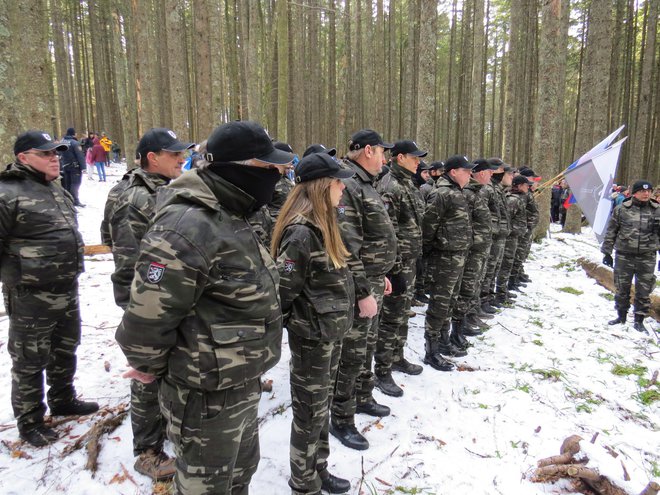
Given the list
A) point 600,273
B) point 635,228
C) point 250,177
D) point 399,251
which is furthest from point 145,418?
point 600,273

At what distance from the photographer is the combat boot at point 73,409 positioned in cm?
337

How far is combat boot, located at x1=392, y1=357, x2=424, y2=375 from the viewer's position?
462 cm

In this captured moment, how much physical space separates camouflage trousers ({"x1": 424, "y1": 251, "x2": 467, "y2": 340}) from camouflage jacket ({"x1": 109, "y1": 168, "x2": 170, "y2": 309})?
3.51 meters

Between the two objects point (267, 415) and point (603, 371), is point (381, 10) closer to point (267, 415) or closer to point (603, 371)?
point (603, 371)

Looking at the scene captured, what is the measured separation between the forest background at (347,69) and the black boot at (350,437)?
4989 mm

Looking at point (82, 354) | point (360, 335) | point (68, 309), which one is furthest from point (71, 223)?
point (360, 335)

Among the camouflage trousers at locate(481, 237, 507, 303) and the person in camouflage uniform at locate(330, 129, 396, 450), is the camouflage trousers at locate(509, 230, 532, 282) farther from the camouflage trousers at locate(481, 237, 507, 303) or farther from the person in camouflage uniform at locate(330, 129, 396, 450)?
the person in camouflage uniform at locate(330, 129, 396, 450)

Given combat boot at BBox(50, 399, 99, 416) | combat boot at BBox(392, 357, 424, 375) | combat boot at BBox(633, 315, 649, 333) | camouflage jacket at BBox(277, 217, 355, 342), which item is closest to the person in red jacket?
combat boot at BBox(50, 399, 99, 416)

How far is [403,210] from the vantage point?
420cm

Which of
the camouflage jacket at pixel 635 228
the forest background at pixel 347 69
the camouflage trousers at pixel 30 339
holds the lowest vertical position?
the camouflage trousers at pixel 30 339

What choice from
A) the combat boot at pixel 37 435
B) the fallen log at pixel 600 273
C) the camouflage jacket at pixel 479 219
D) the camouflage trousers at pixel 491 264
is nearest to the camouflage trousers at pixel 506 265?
the camouflage trousers at pixel 491 264

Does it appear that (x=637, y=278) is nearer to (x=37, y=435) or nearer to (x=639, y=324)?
(x=639, y=324)

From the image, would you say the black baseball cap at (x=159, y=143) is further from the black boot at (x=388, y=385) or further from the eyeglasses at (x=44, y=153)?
the black boot at (x=388, y=385)

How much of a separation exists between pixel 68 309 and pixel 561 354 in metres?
6.01
